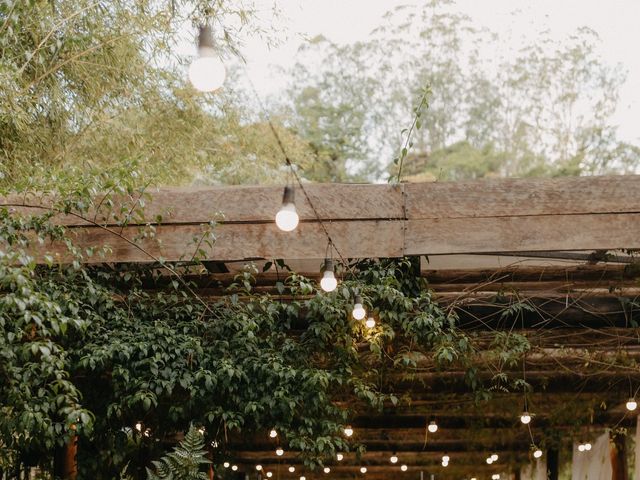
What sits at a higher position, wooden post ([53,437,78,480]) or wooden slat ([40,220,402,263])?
wooden slat ([40,220,402,263])

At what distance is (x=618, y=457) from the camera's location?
964 cm

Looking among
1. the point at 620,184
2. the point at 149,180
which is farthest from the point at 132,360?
the point at 620,184

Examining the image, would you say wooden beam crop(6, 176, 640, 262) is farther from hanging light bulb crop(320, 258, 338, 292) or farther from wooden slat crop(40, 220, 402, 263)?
hanging light bulb crop(320, 258, 338, 292)

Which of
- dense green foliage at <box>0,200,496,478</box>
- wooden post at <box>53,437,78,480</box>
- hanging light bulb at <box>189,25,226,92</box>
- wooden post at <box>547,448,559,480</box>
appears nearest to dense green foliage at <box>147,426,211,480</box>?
dense green foliage at <box>0,200,496,478</box>

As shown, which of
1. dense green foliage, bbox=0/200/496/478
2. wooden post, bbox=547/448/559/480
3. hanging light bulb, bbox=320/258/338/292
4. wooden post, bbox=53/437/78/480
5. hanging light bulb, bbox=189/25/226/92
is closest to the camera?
hanging light bulb, bbox=189/25/226/92

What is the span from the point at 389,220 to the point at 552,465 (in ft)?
25.1

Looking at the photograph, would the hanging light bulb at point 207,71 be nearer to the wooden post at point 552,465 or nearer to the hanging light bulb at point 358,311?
the hanging light bulb at point 358,311

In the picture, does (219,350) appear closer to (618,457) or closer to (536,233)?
(536,233)

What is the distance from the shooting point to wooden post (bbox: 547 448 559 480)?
36.1 feet

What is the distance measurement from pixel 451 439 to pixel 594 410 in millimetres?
2991

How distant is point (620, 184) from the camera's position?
14.7 ft

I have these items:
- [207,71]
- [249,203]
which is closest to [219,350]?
[249,203]

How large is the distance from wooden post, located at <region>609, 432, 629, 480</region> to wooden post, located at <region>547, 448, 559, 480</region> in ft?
4.33

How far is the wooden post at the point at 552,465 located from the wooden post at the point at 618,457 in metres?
1.32
